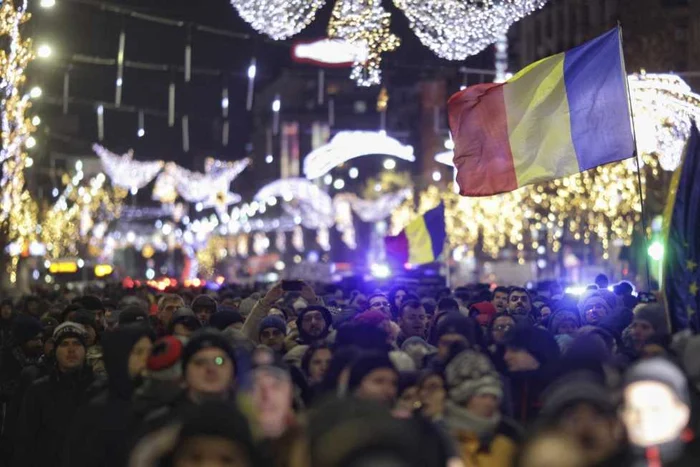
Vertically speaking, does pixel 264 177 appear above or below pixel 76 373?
above

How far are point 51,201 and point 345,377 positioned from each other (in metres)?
94.9

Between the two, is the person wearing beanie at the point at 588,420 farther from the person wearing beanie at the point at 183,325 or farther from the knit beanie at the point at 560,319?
the knit beanie at the point at 560,319

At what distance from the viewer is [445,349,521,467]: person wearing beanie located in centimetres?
684

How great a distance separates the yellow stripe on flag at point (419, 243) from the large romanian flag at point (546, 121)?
39.7 feet

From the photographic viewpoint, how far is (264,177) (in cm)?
14900

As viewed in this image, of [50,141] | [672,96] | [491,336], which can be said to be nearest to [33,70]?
[50,141]

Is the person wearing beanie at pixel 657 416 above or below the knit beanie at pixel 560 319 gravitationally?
below

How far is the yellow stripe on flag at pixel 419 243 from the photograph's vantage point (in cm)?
2822

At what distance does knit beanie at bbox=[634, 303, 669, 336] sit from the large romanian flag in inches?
115

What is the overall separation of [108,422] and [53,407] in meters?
2.20

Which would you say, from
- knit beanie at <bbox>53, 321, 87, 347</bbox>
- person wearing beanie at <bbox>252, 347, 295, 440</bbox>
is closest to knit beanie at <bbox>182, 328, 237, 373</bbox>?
person wearing beanie at <bbox>252, 347, 295, 440</bbox>

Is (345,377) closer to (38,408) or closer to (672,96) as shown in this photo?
(38,408)

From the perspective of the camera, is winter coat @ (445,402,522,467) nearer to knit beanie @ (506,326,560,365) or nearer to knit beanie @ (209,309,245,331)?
knit beanie @ (506,326,560,365)

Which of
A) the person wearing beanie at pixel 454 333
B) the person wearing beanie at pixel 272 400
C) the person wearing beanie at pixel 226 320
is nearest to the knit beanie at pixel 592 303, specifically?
the person wearing beanie at pixel 226 320
